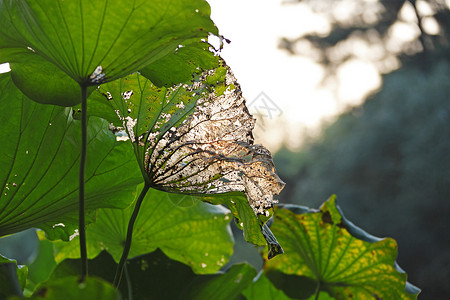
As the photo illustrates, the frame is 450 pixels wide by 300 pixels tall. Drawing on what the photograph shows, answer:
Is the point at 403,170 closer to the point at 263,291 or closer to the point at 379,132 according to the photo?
the point at 379,132

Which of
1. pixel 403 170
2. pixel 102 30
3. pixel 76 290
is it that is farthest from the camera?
pixel 403 170

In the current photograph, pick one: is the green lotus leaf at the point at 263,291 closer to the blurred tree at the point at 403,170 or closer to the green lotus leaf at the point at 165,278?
the green lotus leaf at the point at 165,278

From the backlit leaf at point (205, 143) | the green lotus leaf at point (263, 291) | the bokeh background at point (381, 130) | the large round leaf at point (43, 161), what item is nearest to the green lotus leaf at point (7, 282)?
the large round leaf at point (43, 161)

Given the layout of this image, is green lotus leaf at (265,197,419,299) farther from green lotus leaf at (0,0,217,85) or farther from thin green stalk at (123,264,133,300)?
green lotus leaf at (0,0,217,85)

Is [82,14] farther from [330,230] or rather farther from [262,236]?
[330,230]

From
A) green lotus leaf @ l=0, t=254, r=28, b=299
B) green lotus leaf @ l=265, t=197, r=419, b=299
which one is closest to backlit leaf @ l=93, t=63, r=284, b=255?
green lotus leaf @ l=0, t=254, r=28, b=299

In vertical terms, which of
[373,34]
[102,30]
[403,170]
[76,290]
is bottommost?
[403,170]

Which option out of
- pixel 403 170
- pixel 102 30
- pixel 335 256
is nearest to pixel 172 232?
pixel 335 256
